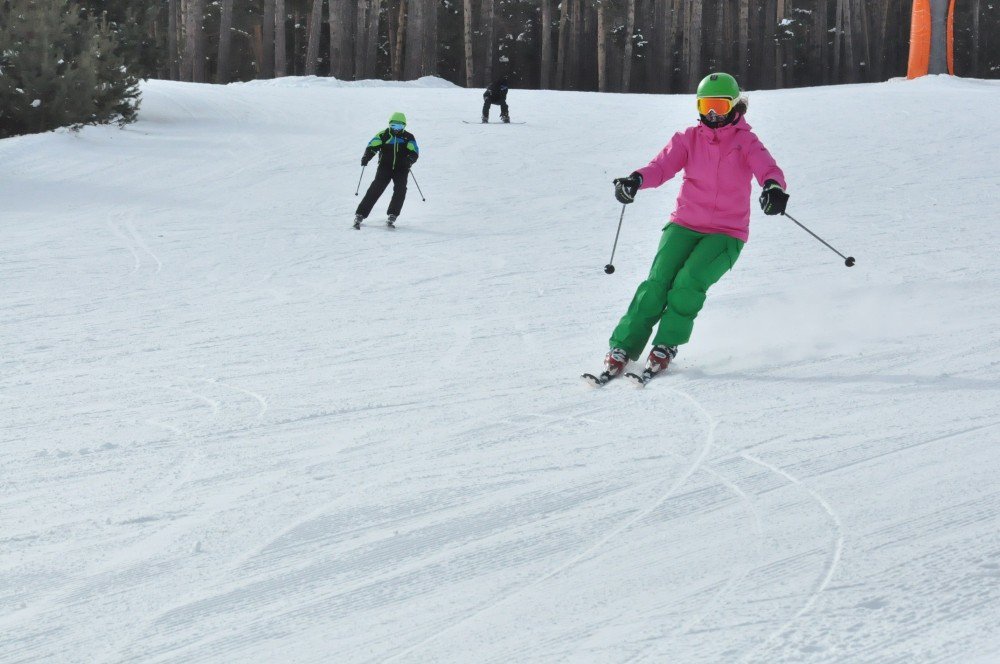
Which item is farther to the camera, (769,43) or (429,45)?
(769,43)

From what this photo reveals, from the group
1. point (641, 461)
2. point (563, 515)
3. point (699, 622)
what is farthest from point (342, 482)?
point (699, 622)

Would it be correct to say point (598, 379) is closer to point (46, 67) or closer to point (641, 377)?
point (641, 377)

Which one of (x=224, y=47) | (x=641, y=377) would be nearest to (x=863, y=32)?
(x=224, y=47)

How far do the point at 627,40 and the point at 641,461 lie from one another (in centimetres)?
3669

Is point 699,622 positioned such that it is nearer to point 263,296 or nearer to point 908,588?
point 908,588

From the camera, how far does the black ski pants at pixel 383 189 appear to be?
1067 centimetres

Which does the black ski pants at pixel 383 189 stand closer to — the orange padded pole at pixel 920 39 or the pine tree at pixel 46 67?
the pine tree at pixel 46 67

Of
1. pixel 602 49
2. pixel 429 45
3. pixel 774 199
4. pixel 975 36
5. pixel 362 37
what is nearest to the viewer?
pixel 774 199

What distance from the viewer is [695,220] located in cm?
519

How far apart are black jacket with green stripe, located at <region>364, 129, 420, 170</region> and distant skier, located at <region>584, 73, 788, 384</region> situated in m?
6.09

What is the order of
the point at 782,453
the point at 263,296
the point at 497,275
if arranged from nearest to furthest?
the point at 782,453
the point at 263,296
the point at 497,275

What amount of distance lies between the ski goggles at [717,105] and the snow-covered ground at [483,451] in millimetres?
1238

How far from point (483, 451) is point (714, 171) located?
79.6 inches

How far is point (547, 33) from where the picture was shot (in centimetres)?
4003
